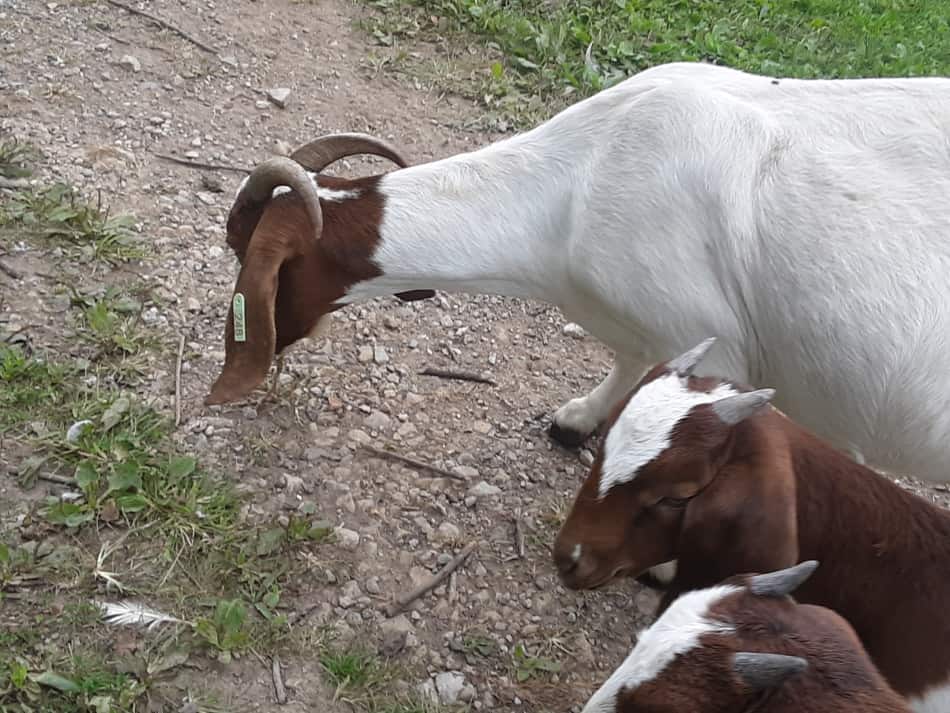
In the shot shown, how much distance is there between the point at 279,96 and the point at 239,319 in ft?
9.20

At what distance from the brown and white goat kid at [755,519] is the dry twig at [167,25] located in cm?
439

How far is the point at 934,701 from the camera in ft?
10.4

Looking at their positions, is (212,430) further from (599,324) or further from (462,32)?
(462,32)

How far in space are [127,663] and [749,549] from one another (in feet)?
6.62

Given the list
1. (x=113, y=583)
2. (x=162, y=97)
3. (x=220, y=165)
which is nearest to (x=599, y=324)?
(x=113, y=583)

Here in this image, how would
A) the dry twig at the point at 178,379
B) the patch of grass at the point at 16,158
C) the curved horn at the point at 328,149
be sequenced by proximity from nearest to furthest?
the curved horn at the point at 328,149, the dry twig at the point at 178,379, the patch of grass at the point at 16,158

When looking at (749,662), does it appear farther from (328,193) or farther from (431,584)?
(328,193)

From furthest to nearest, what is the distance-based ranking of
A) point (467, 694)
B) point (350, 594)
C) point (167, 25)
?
point (167, 25) → point (350, 594) → point (467, 694)

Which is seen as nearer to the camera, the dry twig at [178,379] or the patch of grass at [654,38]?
the dry twig at [178,379]

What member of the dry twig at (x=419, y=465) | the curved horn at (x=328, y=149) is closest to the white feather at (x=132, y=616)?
the dry twig at (x=419, y=465)

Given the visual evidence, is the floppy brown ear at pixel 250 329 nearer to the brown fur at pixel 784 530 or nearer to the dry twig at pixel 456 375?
the dry twig at pixel 456 375

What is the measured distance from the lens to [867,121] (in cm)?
379

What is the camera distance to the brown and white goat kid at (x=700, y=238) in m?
3.55

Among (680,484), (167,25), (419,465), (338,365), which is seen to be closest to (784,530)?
(680,484)
